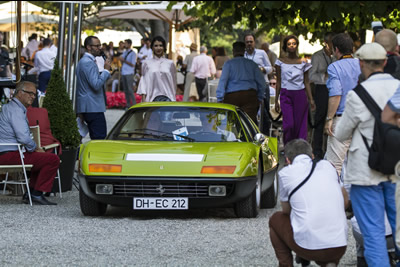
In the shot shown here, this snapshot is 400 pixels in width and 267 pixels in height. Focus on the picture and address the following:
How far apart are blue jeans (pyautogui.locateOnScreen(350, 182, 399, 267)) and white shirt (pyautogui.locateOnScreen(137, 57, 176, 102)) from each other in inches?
303

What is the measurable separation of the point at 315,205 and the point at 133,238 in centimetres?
263

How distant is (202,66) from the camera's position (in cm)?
2480

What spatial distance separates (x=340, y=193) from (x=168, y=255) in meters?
1.87

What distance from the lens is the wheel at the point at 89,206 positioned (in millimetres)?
9438

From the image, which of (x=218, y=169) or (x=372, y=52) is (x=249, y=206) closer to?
(x=218, y=169)

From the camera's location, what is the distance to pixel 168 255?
24.4 ft

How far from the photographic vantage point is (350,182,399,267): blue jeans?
237 inches

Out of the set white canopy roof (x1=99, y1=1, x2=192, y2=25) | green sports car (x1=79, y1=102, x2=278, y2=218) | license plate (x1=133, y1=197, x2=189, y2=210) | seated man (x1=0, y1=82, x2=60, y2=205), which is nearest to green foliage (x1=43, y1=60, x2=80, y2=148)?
seated man (x1=0, y1=82, x2=60, y2=205)

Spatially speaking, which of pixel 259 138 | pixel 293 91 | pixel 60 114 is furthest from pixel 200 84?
pixel 259 138

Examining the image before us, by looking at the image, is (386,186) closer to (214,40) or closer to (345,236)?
(345,236)

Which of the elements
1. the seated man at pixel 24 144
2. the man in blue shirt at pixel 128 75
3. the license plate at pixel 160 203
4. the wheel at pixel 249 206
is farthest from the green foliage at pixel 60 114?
the man in blue shirt at pixel 128 75

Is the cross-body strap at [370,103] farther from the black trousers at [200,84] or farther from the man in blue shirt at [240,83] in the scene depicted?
the black trousers at [200,84]

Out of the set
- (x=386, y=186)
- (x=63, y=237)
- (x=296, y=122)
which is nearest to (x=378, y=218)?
(x=386, y=186)

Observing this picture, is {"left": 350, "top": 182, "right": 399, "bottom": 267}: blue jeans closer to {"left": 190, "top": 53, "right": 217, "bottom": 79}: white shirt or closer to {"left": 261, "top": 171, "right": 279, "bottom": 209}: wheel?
{"left": 261, "top": 171, "right": 279, "bottom": 209}: wheel
